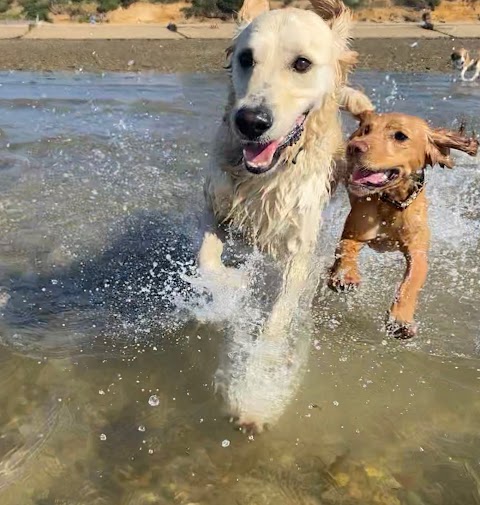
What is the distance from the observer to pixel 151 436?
9.56 ft

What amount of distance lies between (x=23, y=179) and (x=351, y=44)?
367 centimetres

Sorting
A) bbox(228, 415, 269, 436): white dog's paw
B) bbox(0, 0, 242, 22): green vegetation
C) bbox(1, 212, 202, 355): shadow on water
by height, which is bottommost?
bbox(0, 0, 242, 22): green vegetation

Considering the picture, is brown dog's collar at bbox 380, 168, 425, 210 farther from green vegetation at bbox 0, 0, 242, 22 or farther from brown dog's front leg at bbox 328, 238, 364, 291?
green vegetation at bbox 0, 0, 242, 22

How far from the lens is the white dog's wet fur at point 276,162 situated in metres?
3.14

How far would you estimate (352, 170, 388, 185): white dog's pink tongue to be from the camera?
3570mm

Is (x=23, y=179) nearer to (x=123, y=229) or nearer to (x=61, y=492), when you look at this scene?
(x=123, y=229)

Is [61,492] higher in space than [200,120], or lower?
higher

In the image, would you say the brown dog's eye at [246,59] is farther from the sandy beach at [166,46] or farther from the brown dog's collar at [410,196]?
the sandy beach at [166,46]

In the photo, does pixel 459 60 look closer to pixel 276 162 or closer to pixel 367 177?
pixel 367 177

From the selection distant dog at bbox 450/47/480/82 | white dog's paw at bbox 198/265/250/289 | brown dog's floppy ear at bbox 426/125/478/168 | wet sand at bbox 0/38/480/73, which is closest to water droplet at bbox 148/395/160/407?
white dog's paw at bbox 198/265/250/289

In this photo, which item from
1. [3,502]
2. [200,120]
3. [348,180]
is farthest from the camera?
[200,120]

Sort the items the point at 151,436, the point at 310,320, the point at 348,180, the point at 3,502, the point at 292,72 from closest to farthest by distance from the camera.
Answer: the point at 3,502 < the point at 151,436 < the point at 292,72 < the point at 348,180 < the point at 310,320

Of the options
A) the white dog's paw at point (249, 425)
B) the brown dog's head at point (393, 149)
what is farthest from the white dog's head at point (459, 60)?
the white dog's paw at point (249, 425)

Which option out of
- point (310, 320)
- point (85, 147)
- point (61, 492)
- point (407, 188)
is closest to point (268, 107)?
point (407, 188)
